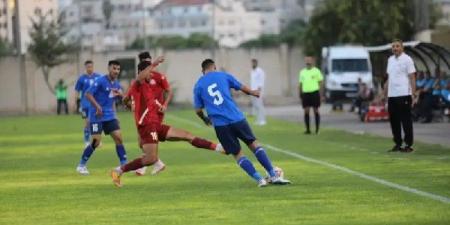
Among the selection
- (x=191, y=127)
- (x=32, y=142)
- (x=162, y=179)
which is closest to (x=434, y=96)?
(x=191, y=127)

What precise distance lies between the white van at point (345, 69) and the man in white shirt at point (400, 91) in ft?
114


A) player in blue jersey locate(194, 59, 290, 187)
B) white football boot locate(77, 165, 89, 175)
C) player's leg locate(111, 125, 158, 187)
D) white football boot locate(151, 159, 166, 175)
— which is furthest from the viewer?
white football boot locate(77, 165, 89, 175)

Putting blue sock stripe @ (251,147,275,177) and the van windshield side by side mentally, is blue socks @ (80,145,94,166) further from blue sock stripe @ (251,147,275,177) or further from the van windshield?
the van windshield

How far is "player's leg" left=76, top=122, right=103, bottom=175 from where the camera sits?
20.7 meters

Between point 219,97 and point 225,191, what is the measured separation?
4.95 ft

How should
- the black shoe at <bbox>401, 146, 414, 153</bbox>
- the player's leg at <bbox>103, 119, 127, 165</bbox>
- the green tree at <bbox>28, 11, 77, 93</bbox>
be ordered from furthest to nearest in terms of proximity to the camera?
the green tree at <bbox>28, 11, 77, 93</bbox>, the black shoe at <bbox>401, 146, 414, 153</bbox>, the player's leg at <bbox>103, 119, 127, 165</bbox>

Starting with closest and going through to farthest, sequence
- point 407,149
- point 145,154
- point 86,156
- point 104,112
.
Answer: point 145,154, point 86,156, point 104,112, point 407,149

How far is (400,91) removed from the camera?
22875mm

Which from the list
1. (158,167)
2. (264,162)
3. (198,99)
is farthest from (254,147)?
(158,167)

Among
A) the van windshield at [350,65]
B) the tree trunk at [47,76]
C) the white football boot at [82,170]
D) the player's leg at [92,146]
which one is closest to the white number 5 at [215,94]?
the white football boot at [82,170]

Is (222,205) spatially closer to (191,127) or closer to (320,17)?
(191,127)

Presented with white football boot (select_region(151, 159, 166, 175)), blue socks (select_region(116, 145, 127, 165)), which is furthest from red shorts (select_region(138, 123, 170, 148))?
blue socks (select_region(116, 145, 127, 165))

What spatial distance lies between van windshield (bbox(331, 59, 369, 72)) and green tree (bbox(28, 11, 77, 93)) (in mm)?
23769

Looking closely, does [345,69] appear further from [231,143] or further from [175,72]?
[231,143]
